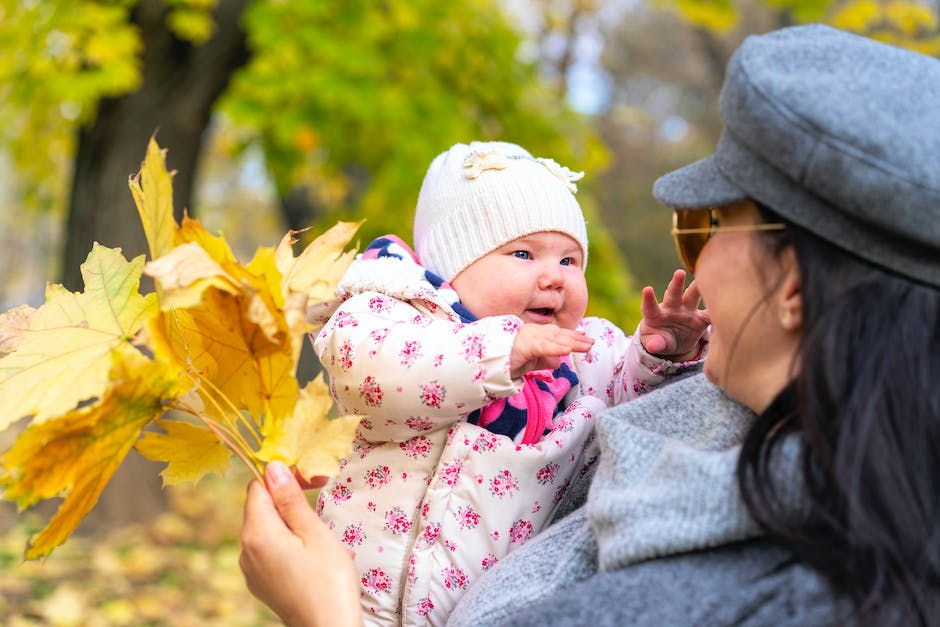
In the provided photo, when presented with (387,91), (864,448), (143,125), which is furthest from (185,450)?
(143,125)

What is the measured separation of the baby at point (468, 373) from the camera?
4.82 ft

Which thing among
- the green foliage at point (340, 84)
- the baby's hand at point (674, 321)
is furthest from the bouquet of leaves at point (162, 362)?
the green foliage at point (340, 84)

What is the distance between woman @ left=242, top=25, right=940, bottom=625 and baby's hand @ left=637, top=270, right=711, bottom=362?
1.17ft

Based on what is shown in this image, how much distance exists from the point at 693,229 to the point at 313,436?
62 centimetres

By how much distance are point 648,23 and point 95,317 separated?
1764 cm

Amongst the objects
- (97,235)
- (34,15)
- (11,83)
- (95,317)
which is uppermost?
(95,317)

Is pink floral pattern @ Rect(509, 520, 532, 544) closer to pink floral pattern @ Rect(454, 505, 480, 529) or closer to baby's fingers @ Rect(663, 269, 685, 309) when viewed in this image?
pink floral pattern @ Rect(454, 505, 480, 529)

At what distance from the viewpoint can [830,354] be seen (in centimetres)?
114

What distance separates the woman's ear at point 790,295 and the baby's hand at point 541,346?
0.28m

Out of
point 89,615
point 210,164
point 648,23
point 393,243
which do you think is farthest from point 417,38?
point 648,23

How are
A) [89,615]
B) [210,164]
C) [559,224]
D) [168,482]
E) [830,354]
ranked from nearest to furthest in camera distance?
[830,354] → [168,482] → [559,224] → [89,615] → [210,164]

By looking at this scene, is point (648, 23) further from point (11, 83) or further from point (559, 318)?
point (559, 318)

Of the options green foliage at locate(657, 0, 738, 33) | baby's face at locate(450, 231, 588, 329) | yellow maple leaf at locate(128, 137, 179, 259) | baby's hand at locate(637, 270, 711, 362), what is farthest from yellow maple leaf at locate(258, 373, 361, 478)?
green foliage at locate(657, 0, 738, 33)

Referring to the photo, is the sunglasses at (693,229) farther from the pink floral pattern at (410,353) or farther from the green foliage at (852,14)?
the green foliage at (852,14)
